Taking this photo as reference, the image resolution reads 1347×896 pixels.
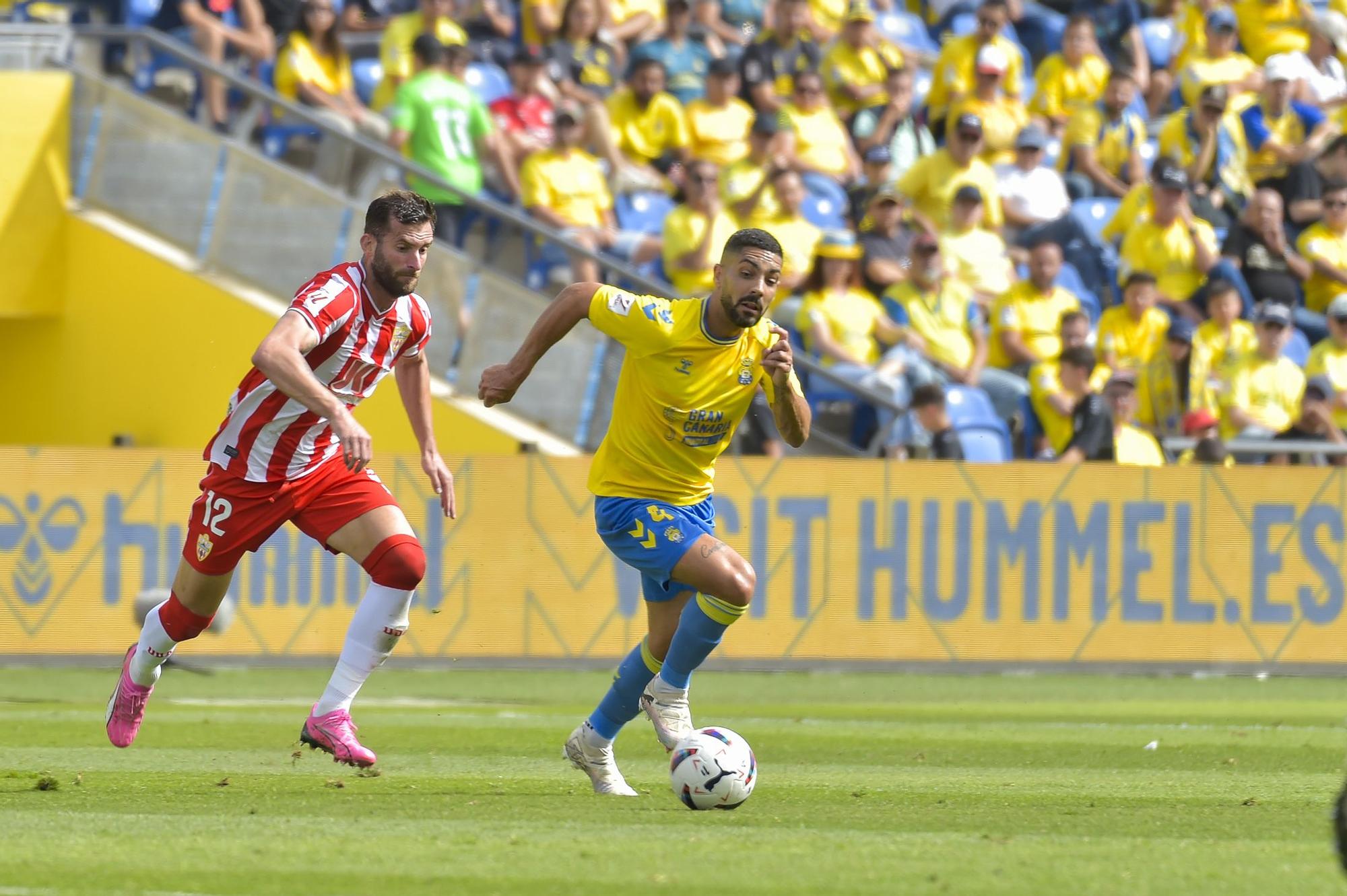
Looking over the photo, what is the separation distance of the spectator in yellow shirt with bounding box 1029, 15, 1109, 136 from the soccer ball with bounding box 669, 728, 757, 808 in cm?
1435

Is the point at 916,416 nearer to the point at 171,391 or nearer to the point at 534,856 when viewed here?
the point at 171,391

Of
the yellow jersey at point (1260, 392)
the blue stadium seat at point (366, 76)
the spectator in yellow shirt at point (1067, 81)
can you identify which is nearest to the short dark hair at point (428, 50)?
the blue stadium seat at point (366, 76)

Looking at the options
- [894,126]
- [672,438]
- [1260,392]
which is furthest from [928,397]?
[672,438]

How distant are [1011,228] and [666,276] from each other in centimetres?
394

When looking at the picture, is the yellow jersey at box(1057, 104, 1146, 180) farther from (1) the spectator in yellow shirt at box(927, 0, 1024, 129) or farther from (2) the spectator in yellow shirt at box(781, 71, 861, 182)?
(2) the spectator in yellow shirt at box(781, 71, 861, 182)

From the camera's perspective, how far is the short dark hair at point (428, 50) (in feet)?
54.4

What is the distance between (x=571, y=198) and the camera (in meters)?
17.1

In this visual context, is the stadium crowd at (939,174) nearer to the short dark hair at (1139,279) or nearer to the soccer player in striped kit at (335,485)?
the short dark hair at (1139,279)

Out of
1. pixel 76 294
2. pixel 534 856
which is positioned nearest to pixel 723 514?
pixel 76 294

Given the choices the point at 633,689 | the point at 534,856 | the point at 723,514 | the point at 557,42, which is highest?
the point at 534,856

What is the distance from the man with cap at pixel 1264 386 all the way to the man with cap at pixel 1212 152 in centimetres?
265

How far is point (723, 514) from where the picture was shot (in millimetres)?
14961

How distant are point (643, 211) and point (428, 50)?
239 centimetres

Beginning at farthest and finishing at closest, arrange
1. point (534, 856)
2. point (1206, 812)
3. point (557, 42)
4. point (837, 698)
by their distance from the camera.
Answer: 1. point (557, 42)
2. point (837, 698)
3. point (1206, 812)
4. point (534, 856)
